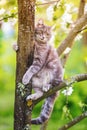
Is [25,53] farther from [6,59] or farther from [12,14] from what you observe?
[6,59]

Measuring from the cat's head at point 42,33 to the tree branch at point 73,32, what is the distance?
125 mm

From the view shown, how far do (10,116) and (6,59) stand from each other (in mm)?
1630

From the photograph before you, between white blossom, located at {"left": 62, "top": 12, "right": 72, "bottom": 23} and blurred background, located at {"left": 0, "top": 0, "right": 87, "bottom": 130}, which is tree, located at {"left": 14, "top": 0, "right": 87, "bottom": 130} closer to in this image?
blurred background, located at {"left": 0, "top": 0, "right": 87, "bottom": 130}

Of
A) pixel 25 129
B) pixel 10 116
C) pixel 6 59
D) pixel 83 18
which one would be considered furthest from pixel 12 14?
pixel 6 59

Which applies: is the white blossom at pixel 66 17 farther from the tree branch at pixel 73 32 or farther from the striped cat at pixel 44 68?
the striped cat at pixel 44 68

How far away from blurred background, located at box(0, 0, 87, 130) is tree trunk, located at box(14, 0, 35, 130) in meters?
0.24

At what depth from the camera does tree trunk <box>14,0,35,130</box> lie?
74.8 inches

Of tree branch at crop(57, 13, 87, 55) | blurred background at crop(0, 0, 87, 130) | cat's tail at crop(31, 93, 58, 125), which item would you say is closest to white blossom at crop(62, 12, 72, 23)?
blurred background at crop(0, 0, 87, 130)

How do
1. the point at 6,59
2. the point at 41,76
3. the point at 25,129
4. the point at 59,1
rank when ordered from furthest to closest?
the point at 6,59, the point at 59,1, the point at 41,76, the point at 25,129

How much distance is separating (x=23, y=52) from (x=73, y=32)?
1.41 feet

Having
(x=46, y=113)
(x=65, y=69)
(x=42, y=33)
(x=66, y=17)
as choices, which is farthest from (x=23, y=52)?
(x=65, y=69)

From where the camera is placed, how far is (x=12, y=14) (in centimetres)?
219

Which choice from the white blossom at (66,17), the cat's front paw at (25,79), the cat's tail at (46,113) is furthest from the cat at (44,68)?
the white blossom at (66,17)

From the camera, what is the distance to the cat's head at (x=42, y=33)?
2.16 meters
